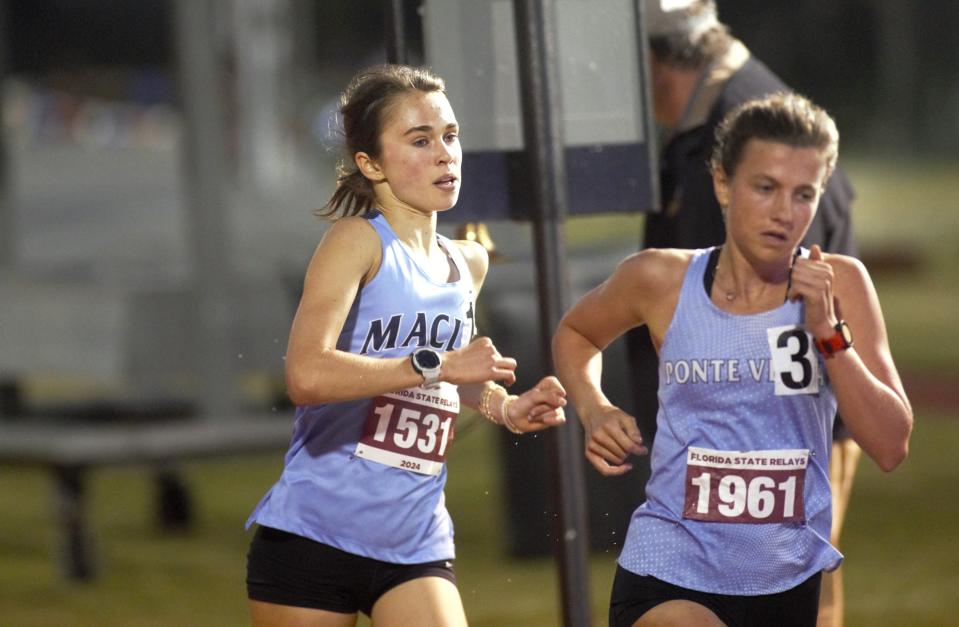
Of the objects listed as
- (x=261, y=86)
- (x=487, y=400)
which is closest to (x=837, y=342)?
(x=487, y=400)

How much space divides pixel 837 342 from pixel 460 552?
5.56m

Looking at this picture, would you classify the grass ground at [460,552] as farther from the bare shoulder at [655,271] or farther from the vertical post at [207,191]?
the bare shoulder at [655,271]

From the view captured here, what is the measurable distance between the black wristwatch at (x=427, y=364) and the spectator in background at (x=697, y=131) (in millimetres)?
1230

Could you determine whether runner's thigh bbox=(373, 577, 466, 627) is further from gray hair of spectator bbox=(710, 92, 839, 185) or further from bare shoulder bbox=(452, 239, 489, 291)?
gray hair of spectator bbox=(710, 92, 839, 185)

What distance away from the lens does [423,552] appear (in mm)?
3379

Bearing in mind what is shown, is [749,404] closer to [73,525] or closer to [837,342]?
[837,342]

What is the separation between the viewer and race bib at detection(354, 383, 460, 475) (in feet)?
10.6

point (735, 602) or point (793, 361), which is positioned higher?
point (793, 361)

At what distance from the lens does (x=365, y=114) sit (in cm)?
312

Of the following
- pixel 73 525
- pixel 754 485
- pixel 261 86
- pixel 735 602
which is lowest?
pixel 73 525

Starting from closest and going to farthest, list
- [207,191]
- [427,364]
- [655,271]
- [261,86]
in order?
[427,364], [655,271], [207,191], [261,86]

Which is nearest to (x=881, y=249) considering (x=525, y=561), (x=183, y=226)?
(x=183, y=226)

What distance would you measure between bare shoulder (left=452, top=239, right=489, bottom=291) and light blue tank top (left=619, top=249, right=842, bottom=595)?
0.37 metres

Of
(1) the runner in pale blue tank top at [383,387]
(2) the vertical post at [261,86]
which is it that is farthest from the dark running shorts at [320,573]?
(2) the vertical post at [261,86]
